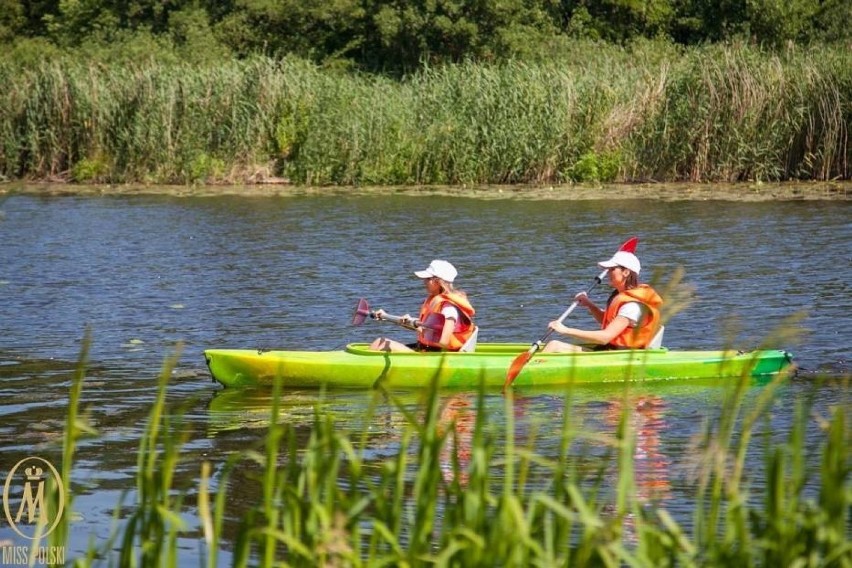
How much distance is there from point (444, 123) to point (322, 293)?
336 inches

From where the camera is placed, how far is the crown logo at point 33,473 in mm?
6613

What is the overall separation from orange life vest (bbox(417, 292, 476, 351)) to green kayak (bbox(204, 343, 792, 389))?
0.19 meters

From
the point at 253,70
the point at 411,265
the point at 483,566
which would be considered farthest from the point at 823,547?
the point at 253,70

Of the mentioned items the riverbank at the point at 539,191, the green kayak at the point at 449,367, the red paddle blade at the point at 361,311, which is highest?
the red paddle blade at the point at 361,311

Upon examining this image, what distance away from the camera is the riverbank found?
18.7 meters

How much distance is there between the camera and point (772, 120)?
63.0 ft

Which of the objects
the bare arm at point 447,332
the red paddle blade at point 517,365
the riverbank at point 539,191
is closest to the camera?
the red paddle blade at point 517,365

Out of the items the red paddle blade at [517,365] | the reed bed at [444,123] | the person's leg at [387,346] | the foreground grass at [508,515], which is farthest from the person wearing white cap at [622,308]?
the reed bed at [444,123]

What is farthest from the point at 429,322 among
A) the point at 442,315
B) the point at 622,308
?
the point at 622,308

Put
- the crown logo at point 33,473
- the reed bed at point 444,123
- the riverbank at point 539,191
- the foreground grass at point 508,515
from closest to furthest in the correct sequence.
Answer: the foreground grass at point 508,515, the crown logo at point 33,473, the riverbank at point 539,191, the reed bed at point 444,123

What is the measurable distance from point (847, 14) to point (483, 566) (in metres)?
30.0

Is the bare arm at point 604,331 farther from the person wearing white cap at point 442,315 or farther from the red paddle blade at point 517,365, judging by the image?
the person wearing white cap at point 442,315

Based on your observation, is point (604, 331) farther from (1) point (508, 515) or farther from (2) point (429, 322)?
(1) point (508, 515)

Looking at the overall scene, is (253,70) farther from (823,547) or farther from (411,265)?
(823,547)
